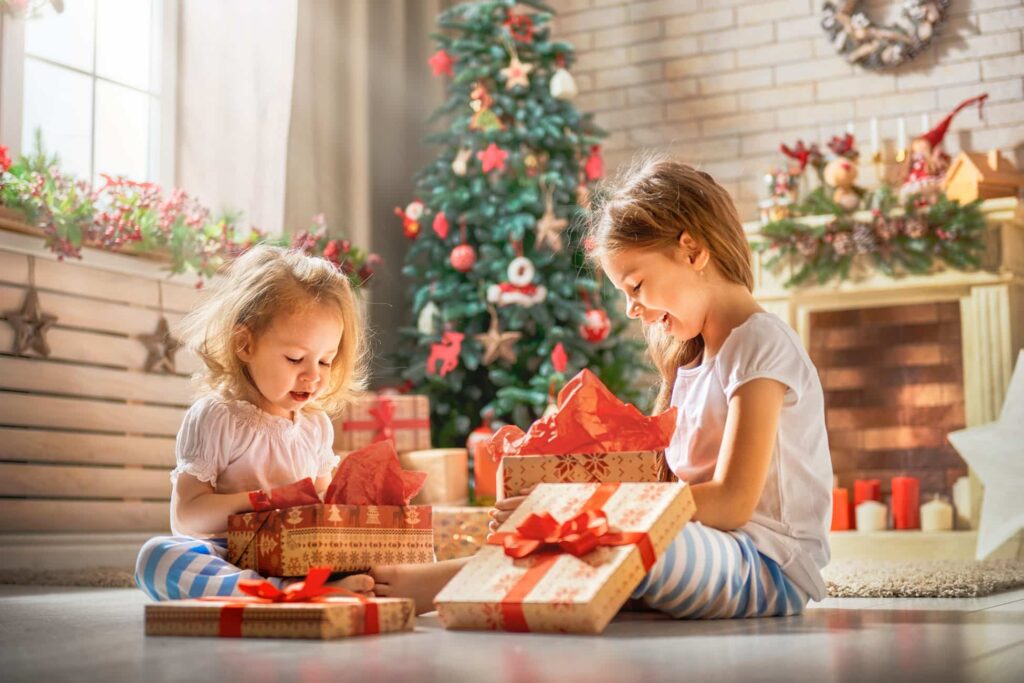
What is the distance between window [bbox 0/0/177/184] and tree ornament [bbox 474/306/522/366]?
131cm

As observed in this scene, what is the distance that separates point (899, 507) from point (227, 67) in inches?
119

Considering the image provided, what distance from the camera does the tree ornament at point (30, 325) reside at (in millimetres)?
3459

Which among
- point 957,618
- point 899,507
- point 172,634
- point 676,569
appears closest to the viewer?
point 172,634

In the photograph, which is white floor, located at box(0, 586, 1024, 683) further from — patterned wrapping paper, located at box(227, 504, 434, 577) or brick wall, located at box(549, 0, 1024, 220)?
brick wall, located at box(549, 0, 1024, 220)

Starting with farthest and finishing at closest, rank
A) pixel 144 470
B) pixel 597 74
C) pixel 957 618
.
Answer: pixel 597 74
pixel 144 470
pixel 957 618

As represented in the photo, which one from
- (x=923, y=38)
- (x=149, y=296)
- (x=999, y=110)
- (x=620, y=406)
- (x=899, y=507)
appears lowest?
(x=899, y=507)

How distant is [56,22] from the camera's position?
13.1 feet

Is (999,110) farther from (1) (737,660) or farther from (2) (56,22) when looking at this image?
(1) (737,660)

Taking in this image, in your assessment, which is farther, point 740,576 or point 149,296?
point 149,296

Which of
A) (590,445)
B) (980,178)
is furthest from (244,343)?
(980,178)

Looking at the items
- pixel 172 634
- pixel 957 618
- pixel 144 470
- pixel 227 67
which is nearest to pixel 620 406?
pixel 957 618

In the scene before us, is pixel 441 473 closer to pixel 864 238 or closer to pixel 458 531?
pixel 458 531

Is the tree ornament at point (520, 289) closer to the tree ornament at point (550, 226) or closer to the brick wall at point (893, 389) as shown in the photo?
the tree ornament at point (550, 226)

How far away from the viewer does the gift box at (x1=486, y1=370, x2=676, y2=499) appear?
68.2 inches
